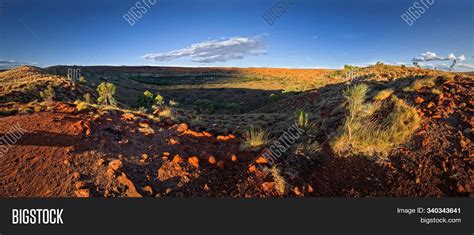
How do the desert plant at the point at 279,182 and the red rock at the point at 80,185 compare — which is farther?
the desert plant at the point at 279,182

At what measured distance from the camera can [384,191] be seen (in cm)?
506

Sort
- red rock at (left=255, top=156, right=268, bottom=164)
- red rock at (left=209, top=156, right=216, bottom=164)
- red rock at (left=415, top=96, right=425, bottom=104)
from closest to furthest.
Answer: red rock at (left=255, top=156, right=268, bottom=164)
red rock at (left=209, top=156, right=216, bottom=164)
red rock at (left=415, top=96, right=425, bottom=104)

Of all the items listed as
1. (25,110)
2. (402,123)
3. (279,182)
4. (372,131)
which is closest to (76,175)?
(279,182)

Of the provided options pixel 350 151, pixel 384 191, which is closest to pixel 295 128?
pixel 350 151

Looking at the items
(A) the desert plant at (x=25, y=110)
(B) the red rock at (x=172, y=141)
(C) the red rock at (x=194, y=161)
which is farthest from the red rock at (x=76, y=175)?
(A) the desert plant at (x=25, y=110)

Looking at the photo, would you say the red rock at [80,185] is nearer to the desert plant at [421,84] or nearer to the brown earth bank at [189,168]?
the brown earth bank at [189,168]

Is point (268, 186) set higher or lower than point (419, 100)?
lower

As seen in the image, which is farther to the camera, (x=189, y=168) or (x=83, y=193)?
(x=189, y=168)

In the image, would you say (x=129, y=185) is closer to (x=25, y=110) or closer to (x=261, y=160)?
(x=261, y=160)

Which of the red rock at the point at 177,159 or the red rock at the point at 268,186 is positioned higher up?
the red rock at the point at 177,159

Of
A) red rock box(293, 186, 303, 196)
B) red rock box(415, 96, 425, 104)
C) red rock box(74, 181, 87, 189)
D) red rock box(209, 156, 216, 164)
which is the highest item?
red rock box(415, 96, 425, 104)

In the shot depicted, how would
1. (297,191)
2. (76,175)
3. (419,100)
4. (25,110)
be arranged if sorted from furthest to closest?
(419,100)
(25,110)
(297,191)
(76,175)

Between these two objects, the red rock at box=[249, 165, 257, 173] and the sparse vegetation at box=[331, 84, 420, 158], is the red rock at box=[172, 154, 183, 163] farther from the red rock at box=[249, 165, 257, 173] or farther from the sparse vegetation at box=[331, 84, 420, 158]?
the sparse vegetation at box=[331, 84, 420, 158]

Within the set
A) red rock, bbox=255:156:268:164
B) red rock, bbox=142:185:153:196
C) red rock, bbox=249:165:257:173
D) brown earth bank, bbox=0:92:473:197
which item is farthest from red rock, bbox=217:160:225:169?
red rock, bbox=142:185:153:196
